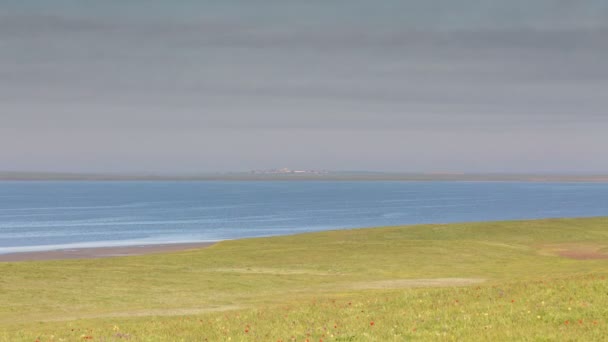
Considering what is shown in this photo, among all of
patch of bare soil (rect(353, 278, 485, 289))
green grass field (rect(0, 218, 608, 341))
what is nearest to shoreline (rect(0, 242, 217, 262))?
green grass field (rect(0, 218, 608, 341))

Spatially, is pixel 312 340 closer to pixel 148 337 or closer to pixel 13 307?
pixel 148 337

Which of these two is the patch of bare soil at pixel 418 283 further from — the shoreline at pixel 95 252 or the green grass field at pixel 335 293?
the shoreline at pixel 95 252

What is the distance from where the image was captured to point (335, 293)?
39.3 m

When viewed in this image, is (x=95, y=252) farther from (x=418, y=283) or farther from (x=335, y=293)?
(x=335, y=293)

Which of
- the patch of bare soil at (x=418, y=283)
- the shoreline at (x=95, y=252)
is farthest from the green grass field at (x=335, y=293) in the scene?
the shoreline at (x=95, y=252)

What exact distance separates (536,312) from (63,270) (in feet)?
128

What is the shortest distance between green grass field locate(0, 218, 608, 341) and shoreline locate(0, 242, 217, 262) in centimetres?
→ 1433

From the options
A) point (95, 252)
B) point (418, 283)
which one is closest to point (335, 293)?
point (418, 283)

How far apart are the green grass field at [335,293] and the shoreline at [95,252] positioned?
14.3 m

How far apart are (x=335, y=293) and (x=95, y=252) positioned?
60716 mm

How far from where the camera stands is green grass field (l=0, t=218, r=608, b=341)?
65.6 feet

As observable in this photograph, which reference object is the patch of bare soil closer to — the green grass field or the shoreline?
the green grass field

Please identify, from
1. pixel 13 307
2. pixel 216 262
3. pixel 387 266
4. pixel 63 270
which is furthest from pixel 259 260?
pixel 13 307

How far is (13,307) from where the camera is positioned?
1404 inches
